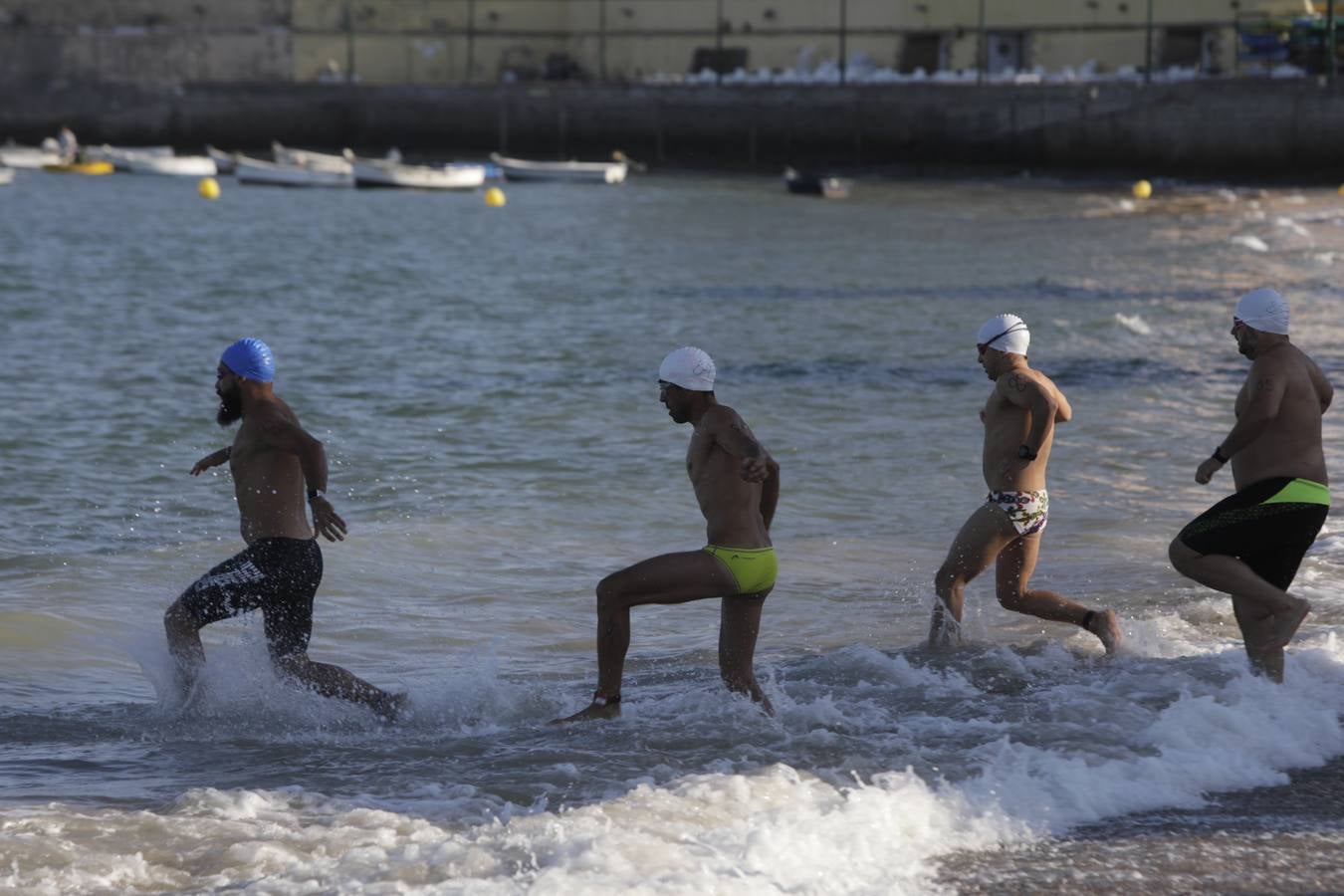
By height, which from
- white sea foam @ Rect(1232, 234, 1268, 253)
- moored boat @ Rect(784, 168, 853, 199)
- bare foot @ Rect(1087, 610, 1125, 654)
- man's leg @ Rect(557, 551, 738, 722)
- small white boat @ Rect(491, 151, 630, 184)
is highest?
small white boat @ Rect(491, 151, 630, 184)

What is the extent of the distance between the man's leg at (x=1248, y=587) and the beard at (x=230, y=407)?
12.7 feet

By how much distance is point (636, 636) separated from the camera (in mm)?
9156

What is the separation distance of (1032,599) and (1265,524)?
4.00 feet

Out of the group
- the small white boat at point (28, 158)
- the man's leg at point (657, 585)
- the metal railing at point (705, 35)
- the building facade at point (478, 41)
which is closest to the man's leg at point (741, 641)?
the man's leg at point (657, 585)

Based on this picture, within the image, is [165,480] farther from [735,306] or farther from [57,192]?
[57,192]

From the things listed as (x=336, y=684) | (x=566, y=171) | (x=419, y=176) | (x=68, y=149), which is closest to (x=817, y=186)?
(x=566, y=171)

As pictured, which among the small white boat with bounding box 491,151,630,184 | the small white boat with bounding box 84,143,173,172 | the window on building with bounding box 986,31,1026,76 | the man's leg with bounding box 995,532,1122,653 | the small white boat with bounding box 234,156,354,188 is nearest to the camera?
the man's leg with bounding box 995,532,1122,653

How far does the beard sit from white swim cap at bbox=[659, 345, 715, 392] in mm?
1774

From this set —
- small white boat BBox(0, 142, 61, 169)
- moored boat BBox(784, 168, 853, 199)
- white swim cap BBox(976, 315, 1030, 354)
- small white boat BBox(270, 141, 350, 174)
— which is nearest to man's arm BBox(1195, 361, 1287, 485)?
white swim cap BBox(976, 315, 1030, 354)

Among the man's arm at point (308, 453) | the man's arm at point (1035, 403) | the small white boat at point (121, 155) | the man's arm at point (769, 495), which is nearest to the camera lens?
the man's arm at point (769, 495)

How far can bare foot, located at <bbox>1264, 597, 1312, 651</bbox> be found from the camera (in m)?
7.12

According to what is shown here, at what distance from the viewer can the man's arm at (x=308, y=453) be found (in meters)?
6.89

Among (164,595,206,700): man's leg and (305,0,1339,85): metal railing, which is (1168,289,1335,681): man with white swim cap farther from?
(305,0,1339,85): metal railing

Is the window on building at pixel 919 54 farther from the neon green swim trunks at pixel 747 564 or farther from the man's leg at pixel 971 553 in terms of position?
the neon green swim trunks at pixel 747 564
